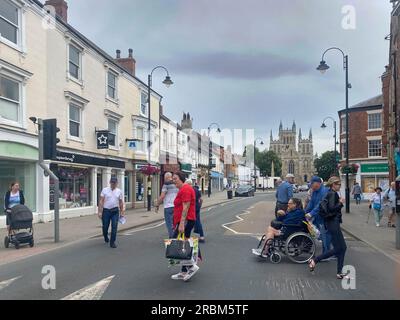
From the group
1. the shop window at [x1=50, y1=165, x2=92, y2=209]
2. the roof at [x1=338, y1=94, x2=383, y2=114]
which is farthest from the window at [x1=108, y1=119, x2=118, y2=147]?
the roof at [x1=338, y1=94, x2=383, y2=114]

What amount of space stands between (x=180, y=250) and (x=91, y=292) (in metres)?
1.47

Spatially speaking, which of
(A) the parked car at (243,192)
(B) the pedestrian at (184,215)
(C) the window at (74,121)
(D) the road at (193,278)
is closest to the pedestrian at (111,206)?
(D) the road at (193,278)

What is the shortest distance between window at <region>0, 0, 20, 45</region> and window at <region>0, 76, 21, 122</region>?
1.65 m

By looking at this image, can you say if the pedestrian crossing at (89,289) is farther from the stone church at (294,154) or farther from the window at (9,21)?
the stone church at (294,154)

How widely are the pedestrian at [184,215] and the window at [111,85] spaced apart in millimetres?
18889

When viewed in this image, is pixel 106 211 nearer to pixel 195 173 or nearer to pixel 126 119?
pixel 126 119

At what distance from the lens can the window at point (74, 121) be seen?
20656 millimetres

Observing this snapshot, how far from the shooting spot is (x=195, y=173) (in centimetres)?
5044

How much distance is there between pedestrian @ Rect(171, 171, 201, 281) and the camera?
6.86 metres

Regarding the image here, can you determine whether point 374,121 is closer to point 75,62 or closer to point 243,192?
point 243,192

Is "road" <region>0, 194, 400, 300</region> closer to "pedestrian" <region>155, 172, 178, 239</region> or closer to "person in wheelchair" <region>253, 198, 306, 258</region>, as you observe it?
"person in wheelchair" <region>253, 198, 306, 258</region>

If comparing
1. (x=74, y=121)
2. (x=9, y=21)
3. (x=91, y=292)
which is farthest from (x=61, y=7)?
(x=91, y=292)

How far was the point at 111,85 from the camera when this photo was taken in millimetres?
25359
